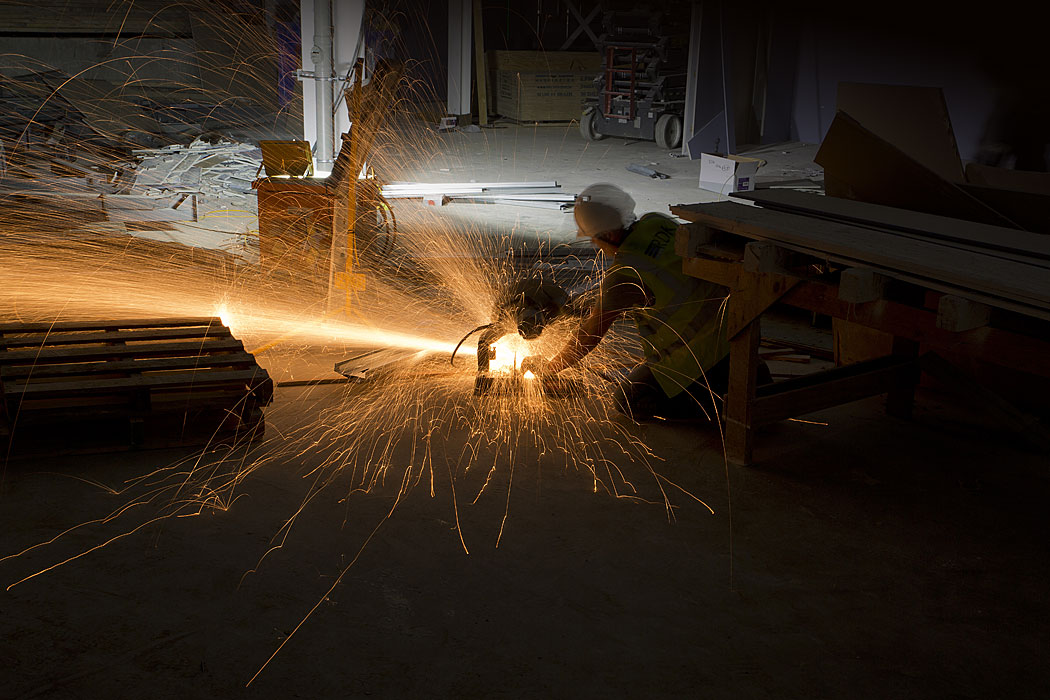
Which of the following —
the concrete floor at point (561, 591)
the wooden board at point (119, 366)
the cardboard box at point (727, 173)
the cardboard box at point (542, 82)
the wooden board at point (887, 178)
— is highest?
the cardboard box at point (542, 82)

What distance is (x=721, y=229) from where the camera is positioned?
4.16m

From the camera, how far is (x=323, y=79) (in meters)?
8.52

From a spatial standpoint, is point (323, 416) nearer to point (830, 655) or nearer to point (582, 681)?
point (582, 681)

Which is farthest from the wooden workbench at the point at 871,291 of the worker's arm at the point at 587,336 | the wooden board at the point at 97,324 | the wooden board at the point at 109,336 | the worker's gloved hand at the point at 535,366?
the wooden board at the point at 97,324

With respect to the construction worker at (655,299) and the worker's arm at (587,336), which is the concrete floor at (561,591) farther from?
the worker's arm at (587,336)

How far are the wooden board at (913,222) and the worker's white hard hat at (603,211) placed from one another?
0.55 m

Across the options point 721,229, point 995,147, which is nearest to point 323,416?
point 721,229

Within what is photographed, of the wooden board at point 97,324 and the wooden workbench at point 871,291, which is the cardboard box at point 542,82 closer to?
the wooden board at point 97,324

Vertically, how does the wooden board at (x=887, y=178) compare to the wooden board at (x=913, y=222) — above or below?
above

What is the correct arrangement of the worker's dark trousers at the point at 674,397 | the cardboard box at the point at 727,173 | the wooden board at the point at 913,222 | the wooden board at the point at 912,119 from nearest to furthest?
the wooden board at the point at 913,222, the worker's dark trousers at the point at 674,397, the wooden board at the point at 912,119, the cardboard box at the point at 727,173

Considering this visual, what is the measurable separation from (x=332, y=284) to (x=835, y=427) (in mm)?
Result: 3181

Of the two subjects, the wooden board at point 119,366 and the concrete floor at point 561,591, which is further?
the wooden board at point 119,366

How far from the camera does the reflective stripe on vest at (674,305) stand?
4.44 meters

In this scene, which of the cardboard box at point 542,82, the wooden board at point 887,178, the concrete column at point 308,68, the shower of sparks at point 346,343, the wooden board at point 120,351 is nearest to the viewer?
the shower of sparks at point 346,343
